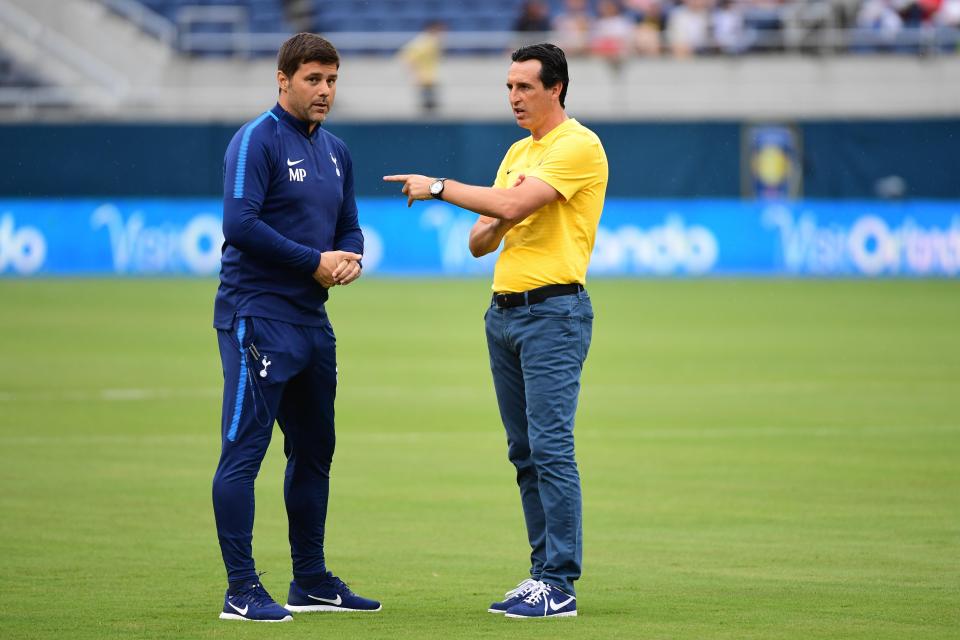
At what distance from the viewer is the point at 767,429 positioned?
487 inches

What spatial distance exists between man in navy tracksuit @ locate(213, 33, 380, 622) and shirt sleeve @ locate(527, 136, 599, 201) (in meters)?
0.88

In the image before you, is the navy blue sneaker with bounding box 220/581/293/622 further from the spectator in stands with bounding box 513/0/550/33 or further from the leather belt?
the spectator in stands with bounding box 513/0/550/33

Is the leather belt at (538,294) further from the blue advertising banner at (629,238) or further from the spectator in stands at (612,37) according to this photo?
the spectator in stands at (612,37)

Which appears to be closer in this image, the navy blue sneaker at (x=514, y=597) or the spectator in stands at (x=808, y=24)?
the navy blue sneaker at (x=514, y=597)

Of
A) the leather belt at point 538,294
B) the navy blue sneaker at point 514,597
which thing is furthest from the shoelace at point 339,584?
the leather belt at point 538,294

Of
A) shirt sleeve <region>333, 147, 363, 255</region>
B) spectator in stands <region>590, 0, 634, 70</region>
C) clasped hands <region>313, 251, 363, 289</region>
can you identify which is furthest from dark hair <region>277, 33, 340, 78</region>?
spectator in stands <region>590, 0, 634, 70</region>

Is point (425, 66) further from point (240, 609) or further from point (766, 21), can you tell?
point (240, 609)

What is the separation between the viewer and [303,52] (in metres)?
6.46

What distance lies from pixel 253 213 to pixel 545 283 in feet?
4.05

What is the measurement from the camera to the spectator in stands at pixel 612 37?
34.0 m

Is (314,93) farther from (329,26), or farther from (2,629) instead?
(329,26)

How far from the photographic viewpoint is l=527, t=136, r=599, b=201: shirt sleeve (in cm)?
650

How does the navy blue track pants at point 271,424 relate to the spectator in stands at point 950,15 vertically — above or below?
below

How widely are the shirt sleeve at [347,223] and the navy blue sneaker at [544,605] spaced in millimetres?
1642
